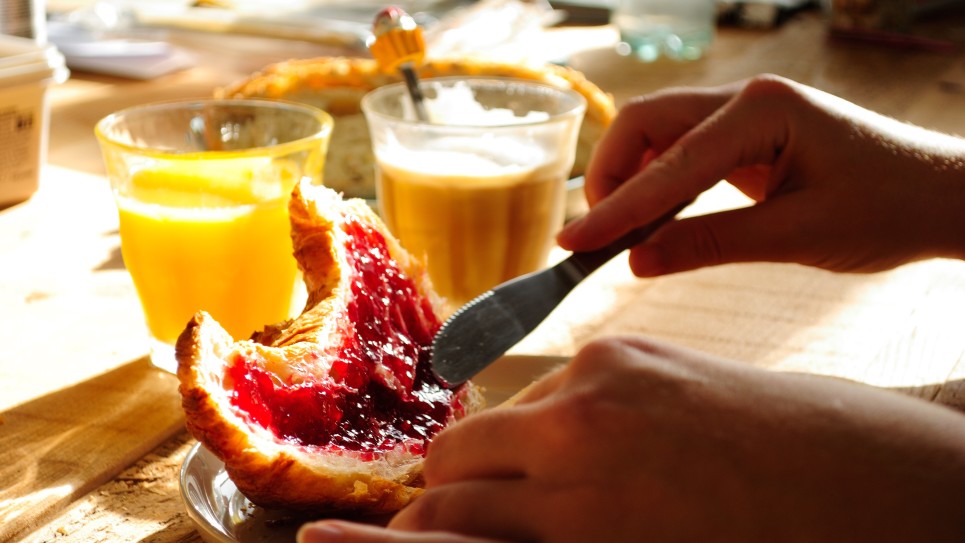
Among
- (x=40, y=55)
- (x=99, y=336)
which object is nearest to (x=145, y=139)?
(x=99, y=336)

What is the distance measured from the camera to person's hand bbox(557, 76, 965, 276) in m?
1.06

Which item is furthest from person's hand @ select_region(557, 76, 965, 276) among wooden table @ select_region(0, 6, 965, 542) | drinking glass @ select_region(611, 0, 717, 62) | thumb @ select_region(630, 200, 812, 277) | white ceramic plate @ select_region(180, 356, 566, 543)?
drinking glass @ select_region(611, 0, 717, 62)

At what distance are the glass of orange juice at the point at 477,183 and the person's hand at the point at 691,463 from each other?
602mm

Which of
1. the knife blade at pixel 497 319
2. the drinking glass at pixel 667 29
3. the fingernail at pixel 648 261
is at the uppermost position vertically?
the knife blade at pixel 497 319

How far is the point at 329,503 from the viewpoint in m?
0.78

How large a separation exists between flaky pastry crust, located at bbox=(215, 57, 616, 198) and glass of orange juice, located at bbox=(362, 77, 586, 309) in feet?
0.76

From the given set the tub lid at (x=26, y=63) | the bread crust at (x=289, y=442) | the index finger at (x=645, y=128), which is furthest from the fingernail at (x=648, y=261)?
the tub lid at (x=26, y=63)

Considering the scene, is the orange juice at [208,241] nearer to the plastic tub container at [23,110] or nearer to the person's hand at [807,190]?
the person's hand at [807,190]

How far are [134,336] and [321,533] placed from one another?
2.22 feet

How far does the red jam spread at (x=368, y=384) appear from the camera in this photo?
31.4 inches

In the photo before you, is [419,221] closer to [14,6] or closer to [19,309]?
[19,309]

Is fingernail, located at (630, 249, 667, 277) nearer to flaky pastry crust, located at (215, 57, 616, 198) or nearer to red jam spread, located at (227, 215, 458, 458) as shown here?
red jam spread, located at (227, 215, 458, 458)

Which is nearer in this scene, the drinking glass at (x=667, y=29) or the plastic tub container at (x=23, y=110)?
the plastic tub container at (x=23, y=110)

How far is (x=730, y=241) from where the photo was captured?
3.59 ft
